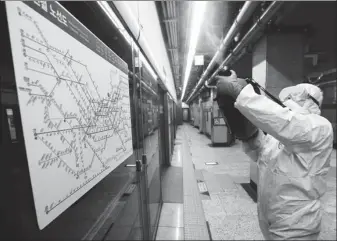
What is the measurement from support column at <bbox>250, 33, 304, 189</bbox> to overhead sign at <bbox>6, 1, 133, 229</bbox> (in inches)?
102

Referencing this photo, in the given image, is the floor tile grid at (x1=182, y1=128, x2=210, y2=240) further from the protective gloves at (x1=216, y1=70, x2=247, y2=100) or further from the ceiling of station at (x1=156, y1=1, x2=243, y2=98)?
the ceiling of station at (x1=156, y1=1, x2=243, y2=98)

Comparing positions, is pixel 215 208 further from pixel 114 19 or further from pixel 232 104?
pixel 114 19

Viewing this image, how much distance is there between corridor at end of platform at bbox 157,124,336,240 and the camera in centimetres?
205

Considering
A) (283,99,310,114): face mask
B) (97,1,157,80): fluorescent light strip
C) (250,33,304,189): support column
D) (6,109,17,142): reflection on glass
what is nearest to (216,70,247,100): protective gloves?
(283,99,310,114): face mask

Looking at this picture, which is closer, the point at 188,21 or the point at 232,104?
the point at 232,104

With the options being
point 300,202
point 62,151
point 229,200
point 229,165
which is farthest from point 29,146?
point 229,165

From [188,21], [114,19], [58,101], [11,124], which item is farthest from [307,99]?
[188,21]

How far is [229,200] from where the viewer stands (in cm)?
281

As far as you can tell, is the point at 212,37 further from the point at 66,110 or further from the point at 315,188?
the point at 66,110

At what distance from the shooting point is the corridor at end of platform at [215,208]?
2.05 m

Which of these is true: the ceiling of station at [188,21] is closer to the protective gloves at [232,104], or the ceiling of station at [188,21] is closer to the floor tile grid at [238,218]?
the protective gloves at [232,104]

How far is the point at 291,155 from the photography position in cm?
120

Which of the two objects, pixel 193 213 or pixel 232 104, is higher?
pixel 232 104

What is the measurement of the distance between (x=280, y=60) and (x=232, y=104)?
188cm
